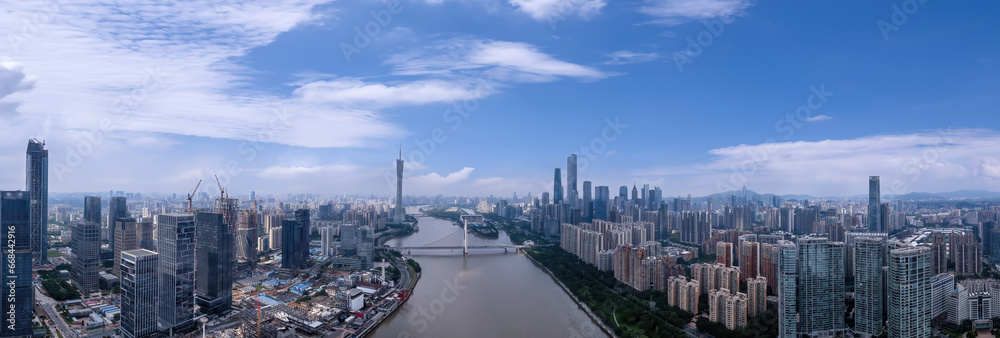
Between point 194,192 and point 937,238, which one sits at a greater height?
point 194,192

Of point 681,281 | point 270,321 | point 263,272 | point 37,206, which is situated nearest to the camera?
point 270,321

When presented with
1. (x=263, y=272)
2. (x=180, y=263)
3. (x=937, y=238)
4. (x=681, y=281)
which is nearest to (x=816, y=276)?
(x=681, y=281)

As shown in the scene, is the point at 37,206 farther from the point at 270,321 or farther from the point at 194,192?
the point at 270,321

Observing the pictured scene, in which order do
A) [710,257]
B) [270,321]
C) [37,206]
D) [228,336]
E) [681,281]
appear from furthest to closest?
[710,257]
[37,206]
[681,281]
[270,321]
[228,336]

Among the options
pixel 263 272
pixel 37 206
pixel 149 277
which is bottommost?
pixel 263 272

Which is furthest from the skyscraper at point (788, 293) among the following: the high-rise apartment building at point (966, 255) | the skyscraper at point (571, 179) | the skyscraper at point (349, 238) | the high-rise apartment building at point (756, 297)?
the skyscraper at point (571, 179)

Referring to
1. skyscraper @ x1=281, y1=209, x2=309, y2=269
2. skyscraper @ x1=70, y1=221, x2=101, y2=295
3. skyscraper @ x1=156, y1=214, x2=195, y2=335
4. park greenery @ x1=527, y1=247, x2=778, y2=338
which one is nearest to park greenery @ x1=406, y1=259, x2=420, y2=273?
skyscraper @ x1=281, y1=209, x2=309, y2=269
